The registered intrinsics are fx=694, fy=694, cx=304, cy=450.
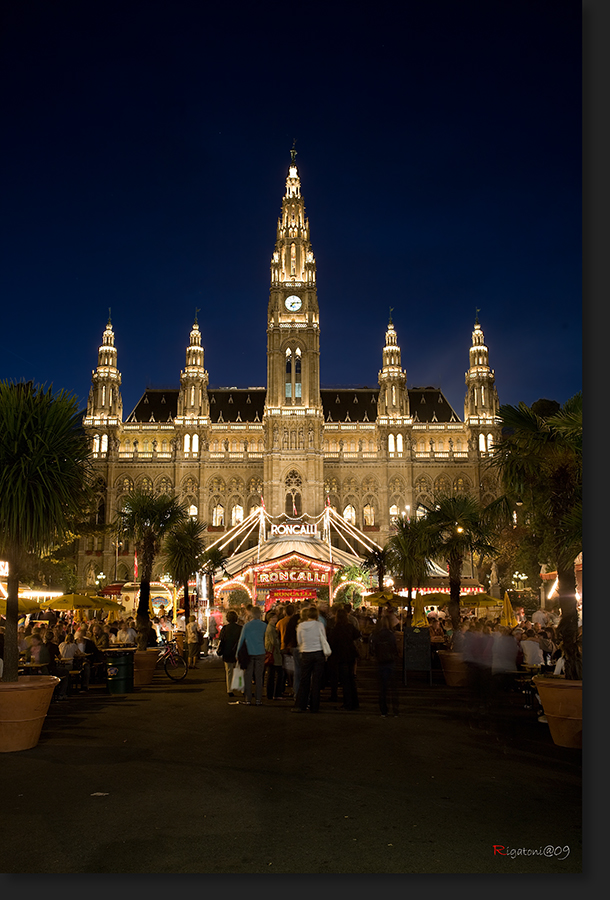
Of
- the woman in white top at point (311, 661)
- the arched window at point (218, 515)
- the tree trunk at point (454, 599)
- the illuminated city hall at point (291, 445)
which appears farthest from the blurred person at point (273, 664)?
the arched window at point (218, 515)

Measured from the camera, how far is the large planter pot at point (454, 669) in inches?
647

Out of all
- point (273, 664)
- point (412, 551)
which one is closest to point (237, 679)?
point (273, 664)

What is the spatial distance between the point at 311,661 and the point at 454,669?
556 cm

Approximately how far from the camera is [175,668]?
1911 cm

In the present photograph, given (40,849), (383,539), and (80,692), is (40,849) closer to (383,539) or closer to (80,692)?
(80,692)

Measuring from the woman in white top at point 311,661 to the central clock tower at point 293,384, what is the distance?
5787cm

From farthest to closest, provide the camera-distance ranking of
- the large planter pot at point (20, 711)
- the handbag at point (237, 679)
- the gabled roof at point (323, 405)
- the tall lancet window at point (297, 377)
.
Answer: the gabled roof at point (323, 405), the tall lancet window at point (297, 377), the handbag at point (237, 679), the large planter pot at point (20, 711)

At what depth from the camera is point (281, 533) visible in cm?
5019

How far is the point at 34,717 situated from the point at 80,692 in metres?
8.01

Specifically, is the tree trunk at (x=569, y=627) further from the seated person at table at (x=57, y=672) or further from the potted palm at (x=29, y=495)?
the seated person at table at (x=57, y=672)

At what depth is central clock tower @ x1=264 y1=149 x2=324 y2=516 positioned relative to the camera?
236 ft

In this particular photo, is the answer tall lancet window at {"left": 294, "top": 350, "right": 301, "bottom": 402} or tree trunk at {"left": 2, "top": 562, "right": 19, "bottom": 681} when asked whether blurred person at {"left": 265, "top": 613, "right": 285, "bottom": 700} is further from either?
tall lancet window at {"left": 294, "top": 350, "right": 301, "bottom": 402}

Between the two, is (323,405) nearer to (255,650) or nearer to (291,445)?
(291,445)

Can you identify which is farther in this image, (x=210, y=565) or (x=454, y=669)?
(x=210, y=565)
